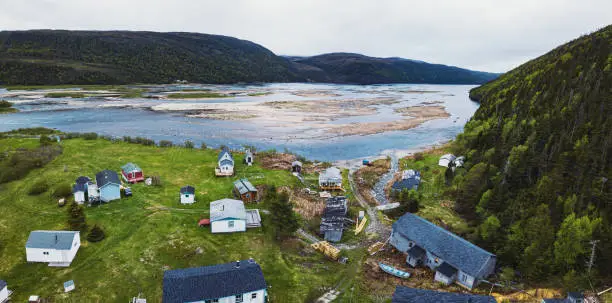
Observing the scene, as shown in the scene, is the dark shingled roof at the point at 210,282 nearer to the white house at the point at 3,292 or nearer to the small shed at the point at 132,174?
the white house at the point at 3,292

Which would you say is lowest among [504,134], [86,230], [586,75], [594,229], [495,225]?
[86,230]

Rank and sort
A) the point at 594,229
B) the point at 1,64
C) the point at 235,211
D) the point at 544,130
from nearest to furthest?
the point at 594,229, the point at 235,211, the point at 544,130, the point at 1,64

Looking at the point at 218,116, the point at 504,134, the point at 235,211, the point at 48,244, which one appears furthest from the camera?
the point at 218,116

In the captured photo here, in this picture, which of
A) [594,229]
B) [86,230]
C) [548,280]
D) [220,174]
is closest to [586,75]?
[594,229]

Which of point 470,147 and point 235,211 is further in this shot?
point 470,147

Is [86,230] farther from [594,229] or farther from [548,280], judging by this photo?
[594,229]

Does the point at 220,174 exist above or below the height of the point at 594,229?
below
